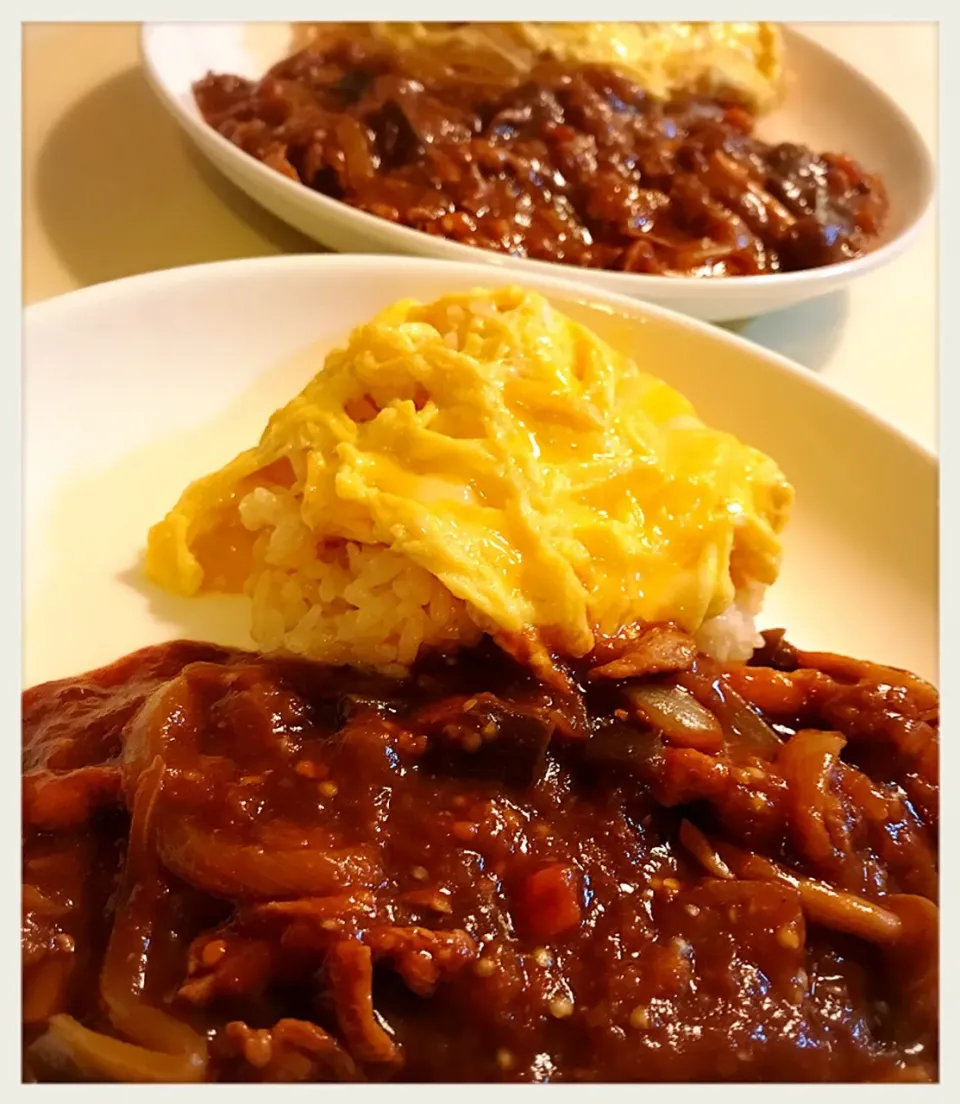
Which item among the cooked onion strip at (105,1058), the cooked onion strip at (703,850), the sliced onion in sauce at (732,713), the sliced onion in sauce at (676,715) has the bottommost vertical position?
the cooked onion strip at (105,1058)

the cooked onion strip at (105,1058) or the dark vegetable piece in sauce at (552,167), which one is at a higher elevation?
the dark vegetable piece in sauce at (552,167)

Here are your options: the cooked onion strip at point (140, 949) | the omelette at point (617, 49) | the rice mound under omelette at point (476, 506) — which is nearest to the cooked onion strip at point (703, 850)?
the rice mound under omelette at point (476, 506)

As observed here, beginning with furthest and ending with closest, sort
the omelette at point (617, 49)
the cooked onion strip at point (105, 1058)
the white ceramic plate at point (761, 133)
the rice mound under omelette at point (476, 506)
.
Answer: the omelette at point (617, 49), the white ceramic plate at point (761, 133), the rice mound under omelette at point (476, 506), the cooked onion strip at point (105, 1058)

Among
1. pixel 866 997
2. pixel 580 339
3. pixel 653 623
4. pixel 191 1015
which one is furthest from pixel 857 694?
pixel 191 1015

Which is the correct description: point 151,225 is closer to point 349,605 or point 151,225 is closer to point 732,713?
point 349,605

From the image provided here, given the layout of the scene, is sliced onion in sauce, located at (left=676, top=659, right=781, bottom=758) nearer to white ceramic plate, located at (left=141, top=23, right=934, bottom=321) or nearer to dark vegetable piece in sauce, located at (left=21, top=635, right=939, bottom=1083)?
dark vegetable piece in sauce, located at (left=21, top=635, right=939, bottom=1083)

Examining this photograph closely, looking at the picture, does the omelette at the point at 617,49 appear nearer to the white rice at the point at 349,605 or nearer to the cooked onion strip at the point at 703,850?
the white rice at the point at 349,605

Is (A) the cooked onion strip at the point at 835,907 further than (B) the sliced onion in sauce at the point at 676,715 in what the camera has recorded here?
No

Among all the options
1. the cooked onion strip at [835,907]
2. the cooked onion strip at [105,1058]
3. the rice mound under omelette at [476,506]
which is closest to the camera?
the cooked onion strip at [105,1058]
